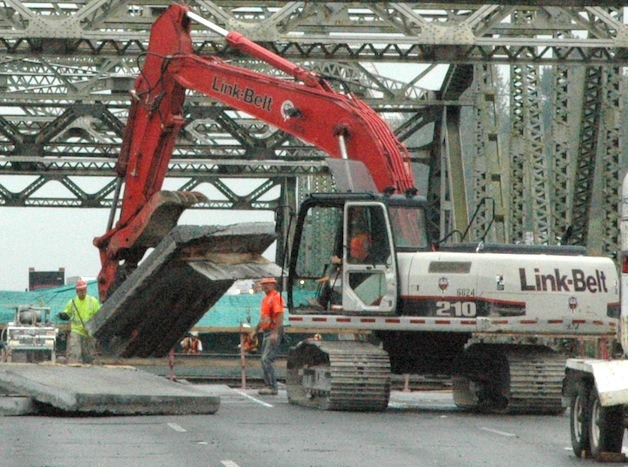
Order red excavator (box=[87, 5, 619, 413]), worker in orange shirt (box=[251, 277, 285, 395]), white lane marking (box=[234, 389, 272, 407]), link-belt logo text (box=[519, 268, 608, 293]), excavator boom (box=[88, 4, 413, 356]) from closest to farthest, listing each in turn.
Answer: red excavator (box=[87, 5, 619, 413]) → link-belt logo text (box=[519, 268, 608, 293]) → excavator boom (box=[88, 4, 413, 356]) → white lane marking (box=[234, 389, 272, 407]) → worker in orange shirt (box=[251, 277, 285, 395])

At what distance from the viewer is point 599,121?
3095 cm

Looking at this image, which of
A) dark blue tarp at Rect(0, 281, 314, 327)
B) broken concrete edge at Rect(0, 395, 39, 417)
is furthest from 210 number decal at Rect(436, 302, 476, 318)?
dark blue tarp at Rect(0, 281, 314, 327)

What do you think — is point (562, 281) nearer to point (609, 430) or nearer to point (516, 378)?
point (516, 378)

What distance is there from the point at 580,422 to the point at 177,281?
32.2 feet

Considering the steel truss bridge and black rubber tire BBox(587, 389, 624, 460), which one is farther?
the steel truss bridge

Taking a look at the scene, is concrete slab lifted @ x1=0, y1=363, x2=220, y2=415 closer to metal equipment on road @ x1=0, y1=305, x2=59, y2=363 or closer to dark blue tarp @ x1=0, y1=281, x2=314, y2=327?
metal equipment on road @ x1=0, y1=305, x2=59, y2=363

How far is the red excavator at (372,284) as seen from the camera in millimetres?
21391

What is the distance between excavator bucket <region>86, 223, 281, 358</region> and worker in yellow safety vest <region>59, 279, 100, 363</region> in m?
1.03

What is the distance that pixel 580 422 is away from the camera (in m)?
15.2

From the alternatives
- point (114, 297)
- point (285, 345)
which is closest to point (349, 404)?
point (114, 297)

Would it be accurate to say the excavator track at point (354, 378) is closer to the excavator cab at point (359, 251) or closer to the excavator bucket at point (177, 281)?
the excavator cab at point (359, 251)

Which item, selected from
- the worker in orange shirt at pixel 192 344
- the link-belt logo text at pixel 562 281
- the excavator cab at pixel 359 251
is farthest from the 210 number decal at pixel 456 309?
the worker in orange shirt at pixel 192 344

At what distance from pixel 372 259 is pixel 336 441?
5549 millimetres

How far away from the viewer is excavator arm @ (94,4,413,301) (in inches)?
906
